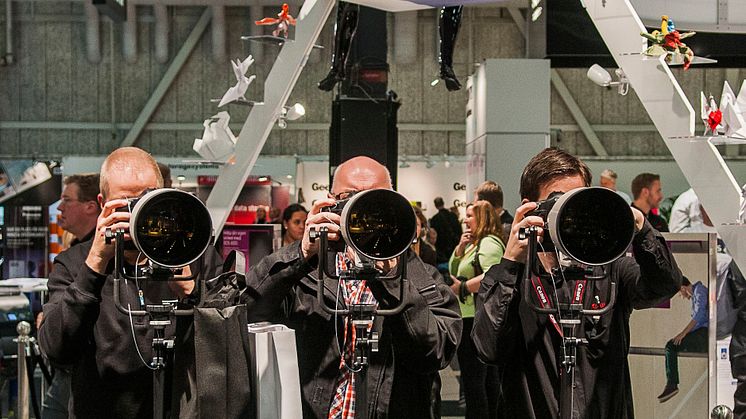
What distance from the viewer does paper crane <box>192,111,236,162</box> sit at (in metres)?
5.35

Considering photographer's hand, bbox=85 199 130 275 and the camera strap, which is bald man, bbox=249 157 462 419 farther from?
photographer's hand, bbox=85 199 130 275

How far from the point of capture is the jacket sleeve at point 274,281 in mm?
2191

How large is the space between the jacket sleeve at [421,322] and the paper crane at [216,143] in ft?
10.7

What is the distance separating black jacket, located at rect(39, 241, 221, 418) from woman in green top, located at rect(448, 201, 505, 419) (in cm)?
284

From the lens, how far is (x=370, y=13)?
7219 millimetres

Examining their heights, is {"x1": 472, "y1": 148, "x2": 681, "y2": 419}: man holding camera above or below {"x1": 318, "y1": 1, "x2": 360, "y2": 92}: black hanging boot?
below

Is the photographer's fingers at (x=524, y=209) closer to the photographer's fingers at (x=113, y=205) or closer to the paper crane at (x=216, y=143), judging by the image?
the photographer's fingers at (x=113, y=205)

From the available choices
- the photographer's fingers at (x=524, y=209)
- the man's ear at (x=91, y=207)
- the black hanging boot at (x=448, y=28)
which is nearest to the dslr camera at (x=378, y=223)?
the photographer's fingers at (x=524, y=209)

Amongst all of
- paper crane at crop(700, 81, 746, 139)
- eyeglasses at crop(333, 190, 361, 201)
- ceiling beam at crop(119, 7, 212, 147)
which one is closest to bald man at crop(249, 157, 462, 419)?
eyeglasses at crop(333, 190, 361, 201)

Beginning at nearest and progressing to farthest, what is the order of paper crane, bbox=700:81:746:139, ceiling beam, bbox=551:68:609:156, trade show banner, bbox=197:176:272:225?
paper crane, bbox=700:81:746:139, trade show banner, bbox=197:176:272:225, ceiling beam, bbox=551:68:609:156

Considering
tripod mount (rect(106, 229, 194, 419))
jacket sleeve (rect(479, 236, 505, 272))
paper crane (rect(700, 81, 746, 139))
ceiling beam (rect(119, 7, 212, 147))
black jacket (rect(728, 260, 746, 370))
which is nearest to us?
tripod mount (rect(106, 229, 194, 419))

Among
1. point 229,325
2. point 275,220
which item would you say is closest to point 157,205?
point 229,325

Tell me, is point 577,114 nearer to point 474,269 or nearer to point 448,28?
point 448,28

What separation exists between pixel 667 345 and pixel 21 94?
1402cm
